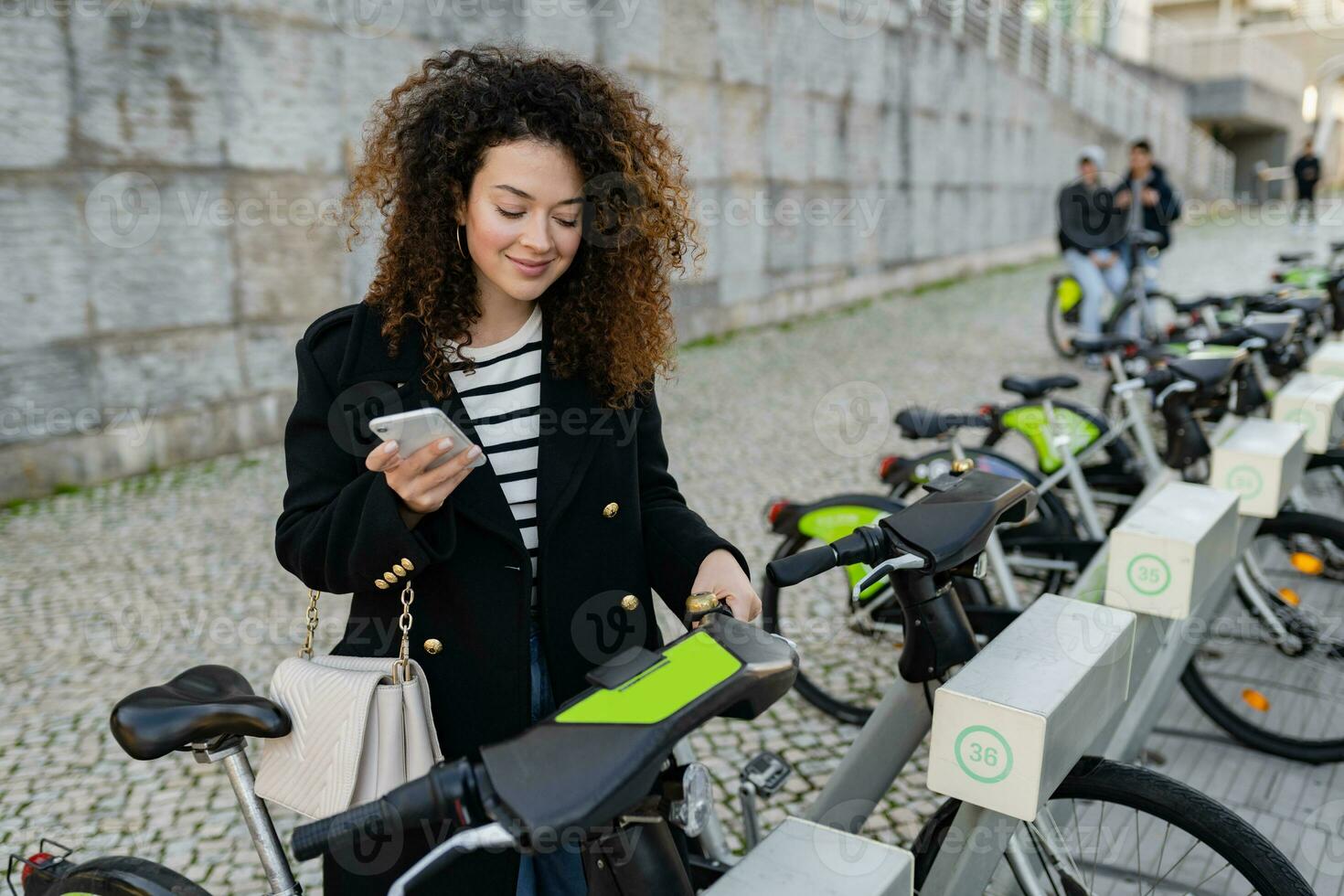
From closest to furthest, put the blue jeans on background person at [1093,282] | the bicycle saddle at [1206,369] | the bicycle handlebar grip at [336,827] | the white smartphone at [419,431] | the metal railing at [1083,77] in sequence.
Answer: the bicycle handlebar grip at [336,827] → the white smartphone at [419,431] → the bicycle saddle at [1206,369] → the blue jeans on background person at [1093,282] → the metal railing at [1083,77]

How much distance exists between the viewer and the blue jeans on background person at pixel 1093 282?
9305 millimetres

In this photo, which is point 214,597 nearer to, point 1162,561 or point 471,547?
point 471,547

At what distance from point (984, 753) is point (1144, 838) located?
1.58 ft

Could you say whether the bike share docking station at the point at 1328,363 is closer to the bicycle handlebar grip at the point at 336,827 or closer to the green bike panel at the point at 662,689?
the green bike panel at the point at 662,689

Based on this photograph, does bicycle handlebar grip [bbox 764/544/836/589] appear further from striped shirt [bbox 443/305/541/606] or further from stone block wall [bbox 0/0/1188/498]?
stone block wall [bbox 0/0/1188/498]

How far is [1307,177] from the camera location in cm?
Result: 1995

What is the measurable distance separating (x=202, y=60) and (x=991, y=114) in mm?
12998

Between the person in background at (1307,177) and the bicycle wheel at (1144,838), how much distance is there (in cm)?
2127

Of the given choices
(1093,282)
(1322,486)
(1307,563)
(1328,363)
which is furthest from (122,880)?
(1093,282)

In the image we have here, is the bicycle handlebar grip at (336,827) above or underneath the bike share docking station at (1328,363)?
underneath

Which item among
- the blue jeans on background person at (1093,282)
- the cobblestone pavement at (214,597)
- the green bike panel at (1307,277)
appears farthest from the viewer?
the blue jeans on background person at (1093,282)

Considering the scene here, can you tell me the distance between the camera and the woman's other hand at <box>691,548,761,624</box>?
161cm

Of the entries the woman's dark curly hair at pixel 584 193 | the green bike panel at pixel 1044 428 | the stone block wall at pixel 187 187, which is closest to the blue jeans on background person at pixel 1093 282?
the stone block wall at pixel 187 187

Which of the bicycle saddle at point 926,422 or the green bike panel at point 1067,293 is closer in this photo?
the bicycle saddle at point 926,422
